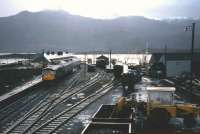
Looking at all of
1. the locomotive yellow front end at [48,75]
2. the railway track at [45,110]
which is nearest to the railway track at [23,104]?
the railway track at [45,110]

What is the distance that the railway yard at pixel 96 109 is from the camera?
78.4 ft

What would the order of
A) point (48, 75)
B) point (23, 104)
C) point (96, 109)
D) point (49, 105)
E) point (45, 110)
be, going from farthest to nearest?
point (48, 75), point (23, 104), point (49, 105), point (96, 109), point (45, 110)

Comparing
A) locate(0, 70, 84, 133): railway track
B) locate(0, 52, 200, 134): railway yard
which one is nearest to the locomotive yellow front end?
locate(0, 52, 200, 134): railway yard

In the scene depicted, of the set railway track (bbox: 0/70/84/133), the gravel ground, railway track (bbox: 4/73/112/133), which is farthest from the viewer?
railway track (bbox: 0/70/84/133)

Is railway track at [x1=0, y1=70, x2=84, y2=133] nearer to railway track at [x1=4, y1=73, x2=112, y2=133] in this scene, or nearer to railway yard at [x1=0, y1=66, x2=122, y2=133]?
railway yard at [x1=0, y1=66, x2=122, y2=133]

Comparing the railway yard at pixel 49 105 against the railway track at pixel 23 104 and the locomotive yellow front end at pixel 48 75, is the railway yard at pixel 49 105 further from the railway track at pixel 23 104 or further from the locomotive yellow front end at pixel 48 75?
the locomotive yellow front end at pixel 48 75

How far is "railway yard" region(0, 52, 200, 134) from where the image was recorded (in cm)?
2391

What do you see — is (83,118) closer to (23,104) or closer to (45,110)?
(45,110)

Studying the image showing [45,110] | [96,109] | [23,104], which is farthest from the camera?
[23,104]

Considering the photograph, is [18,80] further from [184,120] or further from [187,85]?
[184,120]

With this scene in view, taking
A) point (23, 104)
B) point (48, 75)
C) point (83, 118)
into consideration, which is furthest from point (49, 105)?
point (48, 75)

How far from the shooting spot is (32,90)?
46344mm

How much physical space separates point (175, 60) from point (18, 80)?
2509cm

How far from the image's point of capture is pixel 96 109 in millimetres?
34625
